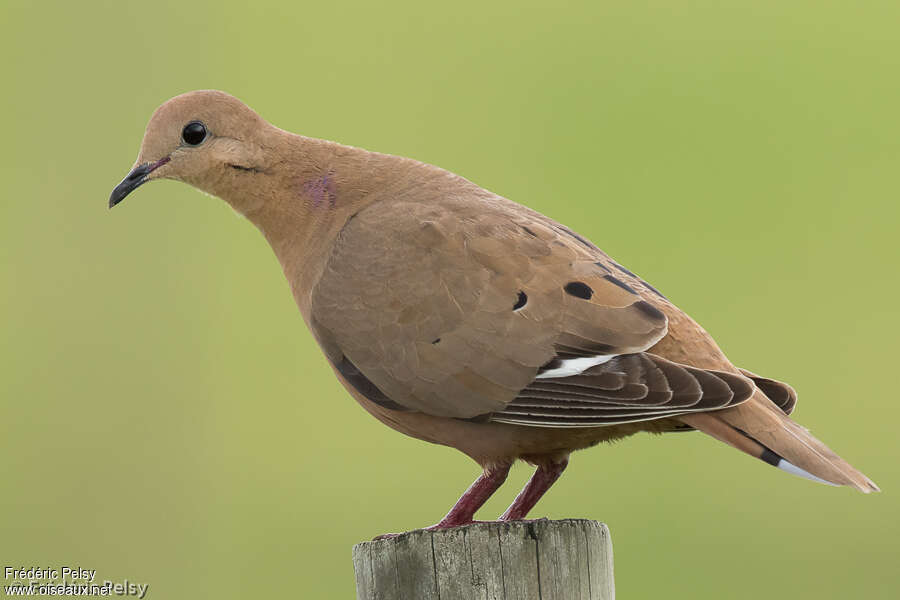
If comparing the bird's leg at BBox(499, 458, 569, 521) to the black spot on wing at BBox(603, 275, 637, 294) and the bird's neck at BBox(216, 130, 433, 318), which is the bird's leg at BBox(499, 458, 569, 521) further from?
the bird's neck at BBox(216, 130, 433, 318)

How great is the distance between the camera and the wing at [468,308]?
178 inches

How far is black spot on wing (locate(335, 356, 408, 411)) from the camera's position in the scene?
189 inches

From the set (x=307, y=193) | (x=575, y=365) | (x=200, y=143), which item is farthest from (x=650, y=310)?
(x=200, y=143)

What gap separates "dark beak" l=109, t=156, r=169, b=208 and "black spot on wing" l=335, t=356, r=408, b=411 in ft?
4.01

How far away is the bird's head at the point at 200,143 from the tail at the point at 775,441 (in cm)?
221

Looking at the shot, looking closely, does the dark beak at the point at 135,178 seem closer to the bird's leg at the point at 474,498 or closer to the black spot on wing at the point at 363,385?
the black spot on wing at the point at 363,385

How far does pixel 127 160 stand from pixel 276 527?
12.3 feet

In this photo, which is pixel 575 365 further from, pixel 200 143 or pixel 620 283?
pixel 200 143

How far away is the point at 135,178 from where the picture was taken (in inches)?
216

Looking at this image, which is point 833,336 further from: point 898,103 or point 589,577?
point 589,577

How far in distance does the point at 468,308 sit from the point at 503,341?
0.19 m

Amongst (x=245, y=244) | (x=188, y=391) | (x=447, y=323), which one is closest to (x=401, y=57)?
(x=245, y=244)

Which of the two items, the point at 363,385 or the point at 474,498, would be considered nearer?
the point at 474,498

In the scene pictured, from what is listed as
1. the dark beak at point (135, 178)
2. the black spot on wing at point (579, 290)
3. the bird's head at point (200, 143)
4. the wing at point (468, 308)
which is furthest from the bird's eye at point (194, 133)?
the black spot on wing at point (579, 290)
